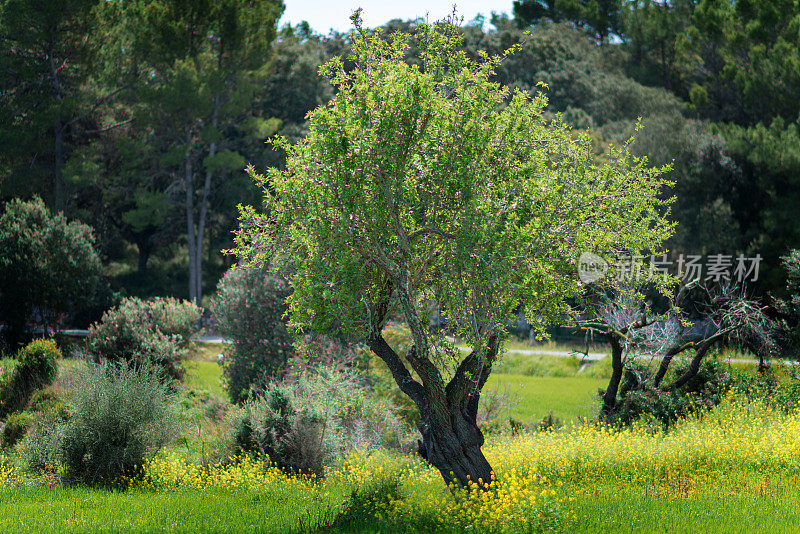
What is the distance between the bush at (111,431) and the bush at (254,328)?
19.9 feet

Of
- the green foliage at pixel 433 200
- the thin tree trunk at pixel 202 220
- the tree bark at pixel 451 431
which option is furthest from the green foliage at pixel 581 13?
the tree bark at pixel 451 431

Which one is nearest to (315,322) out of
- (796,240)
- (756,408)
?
(756,408)

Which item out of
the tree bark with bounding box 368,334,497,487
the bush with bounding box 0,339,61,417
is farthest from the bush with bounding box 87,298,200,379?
the tree bark with bounding box 368,334,497,487

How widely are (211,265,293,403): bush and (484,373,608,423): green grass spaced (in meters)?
5.86

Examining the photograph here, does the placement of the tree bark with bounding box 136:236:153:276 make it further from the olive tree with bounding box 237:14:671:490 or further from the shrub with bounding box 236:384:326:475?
the olive tree with bounding box 237:14:671:490

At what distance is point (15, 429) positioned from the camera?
55.8 ft

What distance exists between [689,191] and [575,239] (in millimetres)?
24693

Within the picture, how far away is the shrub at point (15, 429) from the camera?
16802 mm

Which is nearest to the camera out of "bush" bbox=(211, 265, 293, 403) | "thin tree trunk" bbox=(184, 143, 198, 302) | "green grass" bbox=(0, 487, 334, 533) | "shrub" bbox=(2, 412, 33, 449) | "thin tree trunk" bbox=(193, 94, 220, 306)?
"green grass" bbox=(0, 487, 334, 533)

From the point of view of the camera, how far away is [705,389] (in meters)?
17.6

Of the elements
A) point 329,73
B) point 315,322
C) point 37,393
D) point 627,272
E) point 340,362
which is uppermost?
point 329,73

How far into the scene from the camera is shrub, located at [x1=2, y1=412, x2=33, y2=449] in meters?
16.8

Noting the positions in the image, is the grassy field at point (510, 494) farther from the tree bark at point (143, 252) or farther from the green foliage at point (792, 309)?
the tree bark at point (143, 252)

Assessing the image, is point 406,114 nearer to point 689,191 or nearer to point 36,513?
point 36,513
